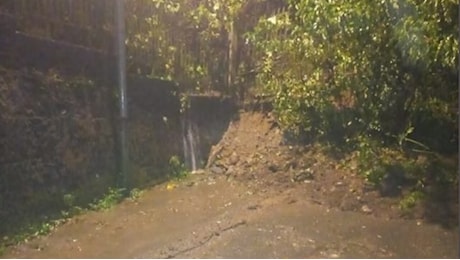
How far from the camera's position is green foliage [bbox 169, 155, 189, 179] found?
1001 centimetres

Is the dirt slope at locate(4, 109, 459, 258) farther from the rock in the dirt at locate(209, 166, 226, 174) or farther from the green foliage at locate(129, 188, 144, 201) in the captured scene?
the rock in the dirt at locate(209, 166, 226, 174)

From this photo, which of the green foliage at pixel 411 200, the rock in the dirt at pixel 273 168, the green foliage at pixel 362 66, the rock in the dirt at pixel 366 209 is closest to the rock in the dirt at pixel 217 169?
the rock in the dirt at pixel 273 168

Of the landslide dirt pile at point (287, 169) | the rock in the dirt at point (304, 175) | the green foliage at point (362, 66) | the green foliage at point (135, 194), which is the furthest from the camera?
the green foliage at point (135, 194)

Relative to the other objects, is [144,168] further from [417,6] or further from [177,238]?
[417,6]

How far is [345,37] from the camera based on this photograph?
738 centimetres

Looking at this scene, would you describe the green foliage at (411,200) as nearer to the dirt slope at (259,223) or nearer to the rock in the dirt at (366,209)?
the dirt slope at (259,223)

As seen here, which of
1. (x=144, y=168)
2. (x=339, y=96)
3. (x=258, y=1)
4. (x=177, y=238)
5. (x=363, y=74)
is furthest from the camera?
(x=258, y=1)

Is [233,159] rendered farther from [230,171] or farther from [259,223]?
[259,223]

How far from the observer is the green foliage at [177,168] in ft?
32.8

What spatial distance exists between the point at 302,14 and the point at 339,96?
138cm

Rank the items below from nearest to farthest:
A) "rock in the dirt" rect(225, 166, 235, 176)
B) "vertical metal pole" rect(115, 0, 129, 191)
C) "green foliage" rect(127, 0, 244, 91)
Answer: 1. "vertical metal pole" rect(115, 0, 129, 191)
2. "rock in the dirt" rect(225, 166, 235, 176)
3. "green foliage" rect(127, 0, 244, 91)

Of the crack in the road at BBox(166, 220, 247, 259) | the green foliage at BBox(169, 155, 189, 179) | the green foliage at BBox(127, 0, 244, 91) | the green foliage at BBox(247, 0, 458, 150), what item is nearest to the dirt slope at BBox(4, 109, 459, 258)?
the crack in the road at BBox(166, 220, 247, 259)

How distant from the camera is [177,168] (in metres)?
10.3

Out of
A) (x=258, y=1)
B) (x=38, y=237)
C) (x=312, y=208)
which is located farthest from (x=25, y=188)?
(x=258, y=1)
